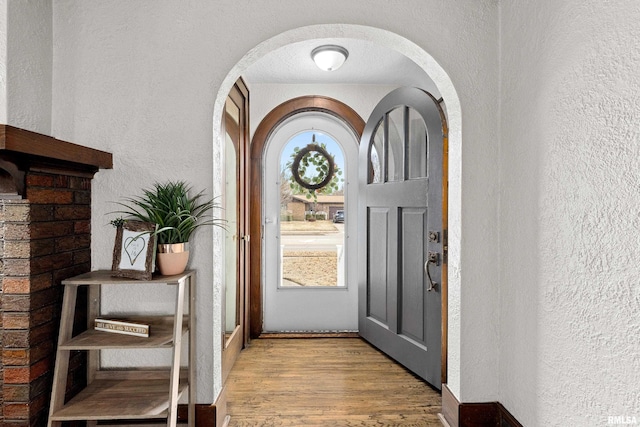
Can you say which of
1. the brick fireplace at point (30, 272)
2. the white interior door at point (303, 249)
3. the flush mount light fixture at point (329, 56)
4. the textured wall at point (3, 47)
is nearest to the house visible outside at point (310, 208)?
the white interior door at point (303, 249)

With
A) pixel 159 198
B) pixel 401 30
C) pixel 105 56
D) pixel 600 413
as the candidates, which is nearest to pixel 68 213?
pixel 159 198

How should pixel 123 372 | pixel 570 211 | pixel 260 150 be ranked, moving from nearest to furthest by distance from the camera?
1. pixel 570 211
2. pixel 123 372
3. pixel 260 150

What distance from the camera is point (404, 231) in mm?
2549

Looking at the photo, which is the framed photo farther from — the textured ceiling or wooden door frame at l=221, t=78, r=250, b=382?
the textured ceiling

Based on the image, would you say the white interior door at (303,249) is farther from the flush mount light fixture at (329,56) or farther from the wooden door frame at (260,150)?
the flush mount light fixture at (329,56)

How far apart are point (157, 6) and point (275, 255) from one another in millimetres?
2075

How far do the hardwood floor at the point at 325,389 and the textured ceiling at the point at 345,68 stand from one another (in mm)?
2208

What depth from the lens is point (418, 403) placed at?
209cm

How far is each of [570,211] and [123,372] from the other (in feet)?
6.65

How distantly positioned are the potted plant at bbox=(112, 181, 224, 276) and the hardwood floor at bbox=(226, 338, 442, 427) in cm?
95

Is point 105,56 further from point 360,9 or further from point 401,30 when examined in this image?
point 401,30

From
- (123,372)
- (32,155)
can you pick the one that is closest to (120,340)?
(123,372)

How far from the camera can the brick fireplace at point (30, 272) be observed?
137 centimetres

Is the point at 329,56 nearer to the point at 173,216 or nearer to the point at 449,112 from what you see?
the point at 449,112
